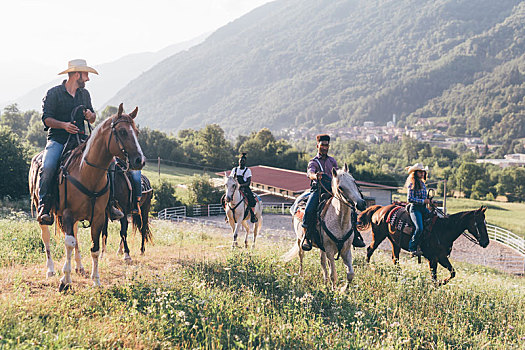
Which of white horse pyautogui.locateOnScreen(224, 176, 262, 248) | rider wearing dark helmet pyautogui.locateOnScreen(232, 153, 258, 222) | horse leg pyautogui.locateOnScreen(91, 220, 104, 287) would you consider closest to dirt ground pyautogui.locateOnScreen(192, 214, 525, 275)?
rider wearing dark helmet pyautogui.locateOnScreen(232, 153, 258, 222)

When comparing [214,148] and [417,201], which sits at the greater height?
[214,148]

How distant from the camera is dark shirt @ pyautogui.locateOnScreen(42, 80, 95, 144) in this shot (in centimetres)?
736

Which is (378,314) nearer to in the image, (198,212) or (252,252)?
(252,252)

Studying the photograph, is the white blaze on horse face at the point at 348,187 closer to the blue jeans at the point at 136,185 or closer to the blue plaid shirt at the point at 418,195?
the blue plaid shirt at the point at 418,195

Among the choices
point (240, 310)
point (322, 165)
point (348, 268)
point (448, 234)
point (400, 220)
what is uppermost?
point (322, 165)

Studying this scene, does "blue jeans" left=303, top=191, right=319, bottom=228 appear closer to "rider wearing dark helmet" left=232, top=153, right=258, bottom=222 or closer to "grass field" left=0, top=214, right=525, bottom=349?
"grass field" left=0, top=214, right=525, bottom=349

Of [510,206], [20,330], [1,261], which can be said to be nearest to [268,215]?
[1,261]

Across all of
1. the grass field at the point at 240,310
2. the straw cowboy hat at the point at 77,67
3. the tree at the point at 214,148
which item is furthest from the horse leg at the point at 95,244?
the tree at the point at 214,148

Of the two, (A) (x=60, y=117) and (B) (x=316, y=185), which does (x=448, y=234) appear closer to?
(B) (x=316, y=185)

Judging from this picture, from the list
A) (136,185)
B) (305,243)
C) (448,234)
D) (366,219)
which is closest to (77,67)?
(136,185)

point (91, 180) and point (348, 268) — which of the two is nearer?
point (91, 180)

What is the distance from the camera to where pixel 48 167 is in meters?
7.01

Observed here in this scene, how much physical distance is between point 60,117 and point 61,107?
0.66ft

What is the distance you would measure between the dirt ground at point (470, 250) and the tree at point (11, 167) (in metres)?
18.3
